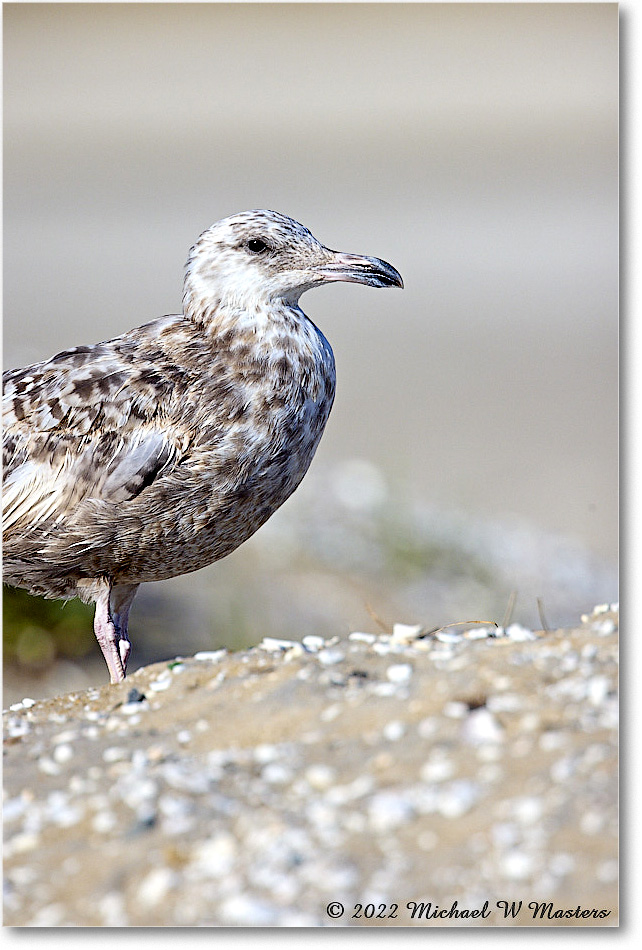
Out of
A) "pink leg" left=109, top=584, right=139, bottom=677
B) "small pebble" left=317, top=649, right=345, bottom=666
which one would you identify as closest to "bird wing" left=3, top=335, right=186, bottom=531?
"pink leg" left=109, top=584, right=139, bottom=677

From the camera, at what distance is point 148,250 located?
6.12 m

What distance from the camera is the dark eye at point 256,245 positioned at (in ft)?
16.7

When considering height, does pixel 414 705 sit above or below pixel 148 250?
below

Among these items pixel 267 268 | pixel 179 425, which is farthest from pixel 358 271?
pixel 179 425

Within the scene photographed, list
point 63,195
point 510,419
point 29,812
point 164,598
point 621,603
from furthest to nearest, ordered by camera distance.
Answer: point 510,419
point 164,598
point 63,195
point 621,603
point 29,812

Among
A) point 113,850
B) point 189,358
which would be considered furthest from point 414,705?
point 189,358

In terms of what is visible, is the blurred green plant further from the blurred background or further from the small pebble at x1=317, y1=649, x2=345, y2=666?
the small pebble at x1=317, y1=649, x2=345, y2=666

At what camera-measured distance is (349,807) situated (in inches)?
122

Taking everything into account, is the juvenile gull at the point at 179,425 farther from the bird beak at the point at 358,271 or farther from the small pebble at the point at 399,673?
the small pebble at the point at 399,673

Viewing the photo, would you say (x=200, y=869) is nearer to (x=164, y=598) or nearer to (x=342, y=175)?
(x=342, y=175)

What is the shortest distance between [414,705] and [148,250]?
352 centimetres

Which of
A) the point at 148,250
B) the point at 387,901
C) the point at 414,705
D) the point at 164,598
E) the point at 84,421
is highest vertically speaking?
the point at 148,250

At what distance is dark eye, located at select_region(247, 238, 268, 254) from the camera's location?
5.08m

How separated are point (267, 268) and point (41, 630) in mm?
4014
